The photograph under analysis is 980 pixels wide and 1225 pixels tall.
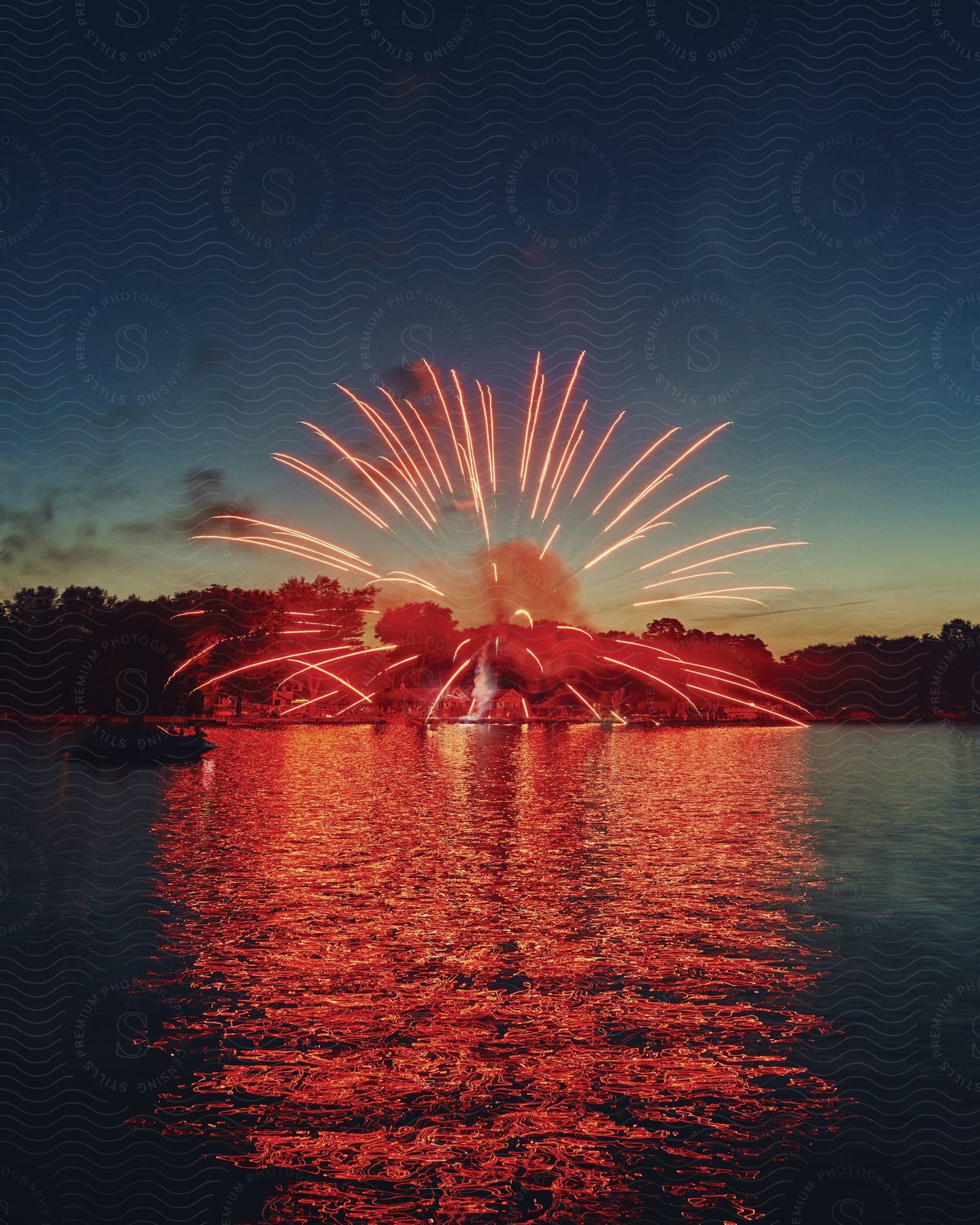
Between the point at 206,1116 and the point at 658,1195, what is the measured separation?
638 cm

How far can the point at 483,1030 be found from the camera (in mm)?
16422

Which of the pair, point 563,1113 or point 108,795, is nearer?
point 563,1113

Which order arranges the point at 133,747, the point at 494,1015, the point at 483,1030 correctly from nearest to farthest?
the point at 483,1030, the point at 494,1015, the point at 133,747

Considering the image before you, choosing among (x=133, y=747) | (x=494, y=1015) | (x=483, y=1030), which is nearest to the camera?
(x=483, y=1030)

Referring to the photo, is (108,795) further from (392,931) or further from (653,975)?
(653,975)

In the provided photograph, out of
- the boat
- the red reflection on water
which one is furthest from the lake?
the boat

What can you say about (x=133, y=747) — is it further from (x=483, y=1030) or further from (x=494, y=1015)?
(x=483, y=1030)

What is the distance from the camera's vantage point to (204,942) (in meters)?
22.6

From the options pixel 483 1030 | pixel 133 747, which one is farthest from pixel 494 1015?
pixel 133 747

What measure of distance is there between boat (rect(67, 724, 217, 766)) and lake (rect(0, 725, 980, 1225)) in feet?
141

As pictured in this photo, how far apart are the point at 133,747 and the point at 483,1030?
7536cm

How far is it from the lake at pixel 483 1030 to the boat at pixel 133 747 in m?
42.9

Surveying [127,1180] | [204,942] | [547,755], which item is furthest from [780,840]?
[547,755]

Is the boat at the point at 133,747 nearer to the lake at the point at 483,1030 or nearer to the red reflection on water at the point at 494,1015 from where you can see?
the lake at the point at 483,1030
